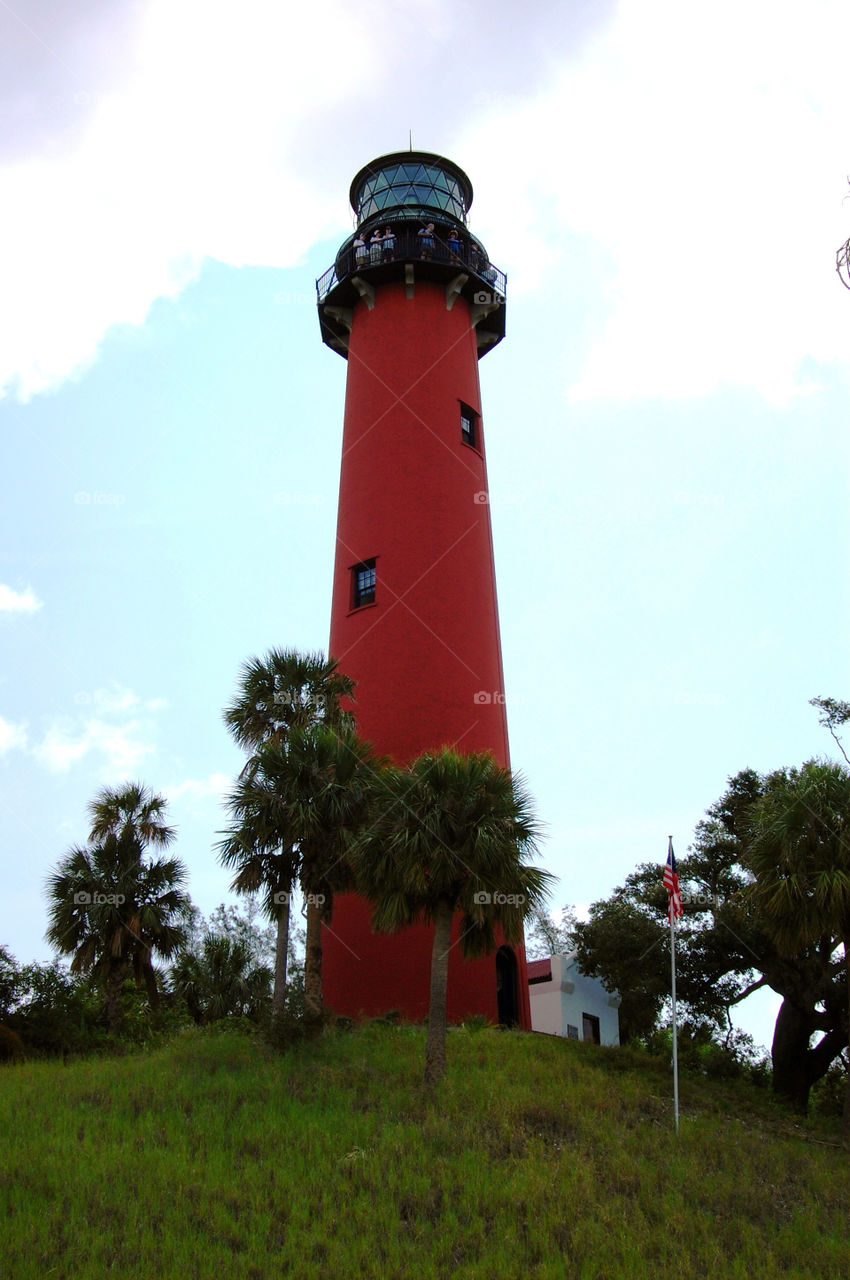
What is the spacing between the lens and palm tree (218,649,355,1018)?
61.7 feet

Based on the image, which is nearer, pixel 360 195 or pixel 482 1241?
pixel 482 1241

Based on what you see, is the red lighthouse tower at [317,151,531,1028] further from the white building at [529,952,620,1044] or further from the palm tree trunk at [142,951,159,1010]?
the white building at [529,952,620,1044]

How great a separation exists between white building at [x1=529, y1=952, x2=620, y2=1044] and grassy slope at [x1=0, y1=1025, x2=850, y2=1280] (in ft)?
38.6

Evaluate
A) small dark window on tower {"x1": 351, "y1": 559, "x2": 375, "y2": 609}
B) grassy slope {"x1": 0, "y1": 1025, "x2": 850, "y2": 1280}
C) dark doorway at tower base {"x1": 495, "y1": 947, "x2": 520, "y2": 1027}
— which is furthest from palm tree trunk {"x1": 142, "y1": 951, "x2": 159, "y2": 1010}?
small dark window on tower {"x1": 351, "y1": 559, "x2": 375, "y2": 609}

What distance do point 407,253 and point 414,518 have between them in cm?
774

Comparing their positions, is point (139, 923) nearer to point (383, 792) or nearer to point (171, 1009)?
point (171, 1009)

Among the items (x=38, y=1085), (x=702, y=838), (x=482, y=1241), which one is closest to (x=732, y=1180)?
(x=482, y=1241)

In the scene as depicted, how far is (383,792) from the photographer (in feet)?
58.5

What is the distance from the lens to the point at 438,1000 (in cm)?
1625

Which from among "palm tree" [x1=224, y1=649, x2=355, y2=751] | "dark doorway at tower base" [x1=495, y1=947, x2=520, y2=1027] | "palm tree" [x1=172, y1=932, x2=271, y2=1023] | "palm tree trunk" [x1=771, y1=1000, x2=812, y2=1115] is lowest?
"palm tree trunk" [x1=771, y1=1000, x2=812, y2=1115]

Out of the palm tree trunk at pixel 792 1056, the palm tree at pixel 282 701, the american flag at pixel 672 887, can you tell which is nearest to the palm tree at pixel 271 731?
the palm tree at pixel 282 701

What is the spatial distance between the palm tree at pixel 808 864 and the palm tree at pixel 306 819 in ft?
22.7

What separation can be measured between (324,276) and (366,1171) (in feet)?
78.1

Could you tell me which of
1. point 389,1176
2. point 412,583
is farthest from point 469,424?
point 389,1176
